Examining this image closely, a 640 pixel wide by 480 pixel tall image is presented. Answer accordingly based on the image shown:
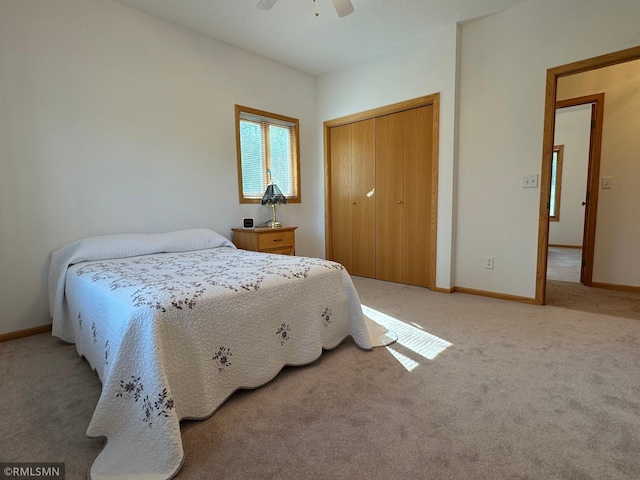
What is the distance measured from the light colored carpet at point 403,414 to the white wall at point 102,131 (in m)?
0.83

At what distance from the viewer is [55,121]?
7.50 feet

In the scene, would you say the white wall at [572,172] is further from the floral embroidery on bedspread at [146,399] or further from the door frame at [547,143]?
the floral embroidery on bedspread at [146,399]

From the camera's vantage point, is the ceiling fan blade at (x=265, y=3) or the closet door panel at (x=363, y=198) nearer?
the ceiling fan blade at (x=265, y=3)

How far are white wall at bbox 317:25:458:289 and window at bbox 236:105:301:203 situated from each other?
936 mm

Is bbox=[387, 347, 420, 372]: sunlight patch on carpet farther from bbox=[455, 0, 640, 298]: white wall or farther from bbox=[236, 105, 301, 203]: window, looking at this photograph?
bbox=[236, 105, 301, 203]: window

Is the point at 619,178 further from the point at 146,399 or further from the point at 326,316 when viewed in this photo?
the point at 146,399

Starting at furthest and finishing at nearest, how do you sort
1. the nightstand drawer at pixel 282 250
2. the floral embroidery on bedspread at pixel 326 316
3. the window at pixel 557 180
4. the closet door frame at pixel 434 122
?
the window at pixel 557 180, the nightstand drawer at pixel 282 250, the closet door frame at pixel 434 122, the floral embroidery on bedspread at pixel 326 316

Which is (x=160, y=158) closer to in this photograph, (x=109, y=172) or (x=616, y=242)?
(x=109, y=172)

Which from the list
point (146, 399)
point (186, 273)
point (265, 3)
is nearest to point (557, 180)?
point (265, 3)

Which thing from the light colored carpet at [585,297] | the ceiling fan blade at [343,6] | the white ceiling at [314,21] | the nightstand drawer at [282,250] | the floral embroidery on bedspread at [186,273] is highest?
the white ceiling at [314,21]

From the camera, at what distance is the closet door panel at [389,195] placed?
351 cm

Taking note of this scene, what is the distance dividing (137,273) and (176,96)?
1925 millimetres

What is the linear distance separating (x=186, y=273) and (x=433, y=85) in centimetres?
291

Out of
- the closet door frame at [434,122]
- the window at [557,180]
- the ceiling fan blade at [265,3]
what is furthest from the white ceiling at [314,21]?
the window at [557,180]
